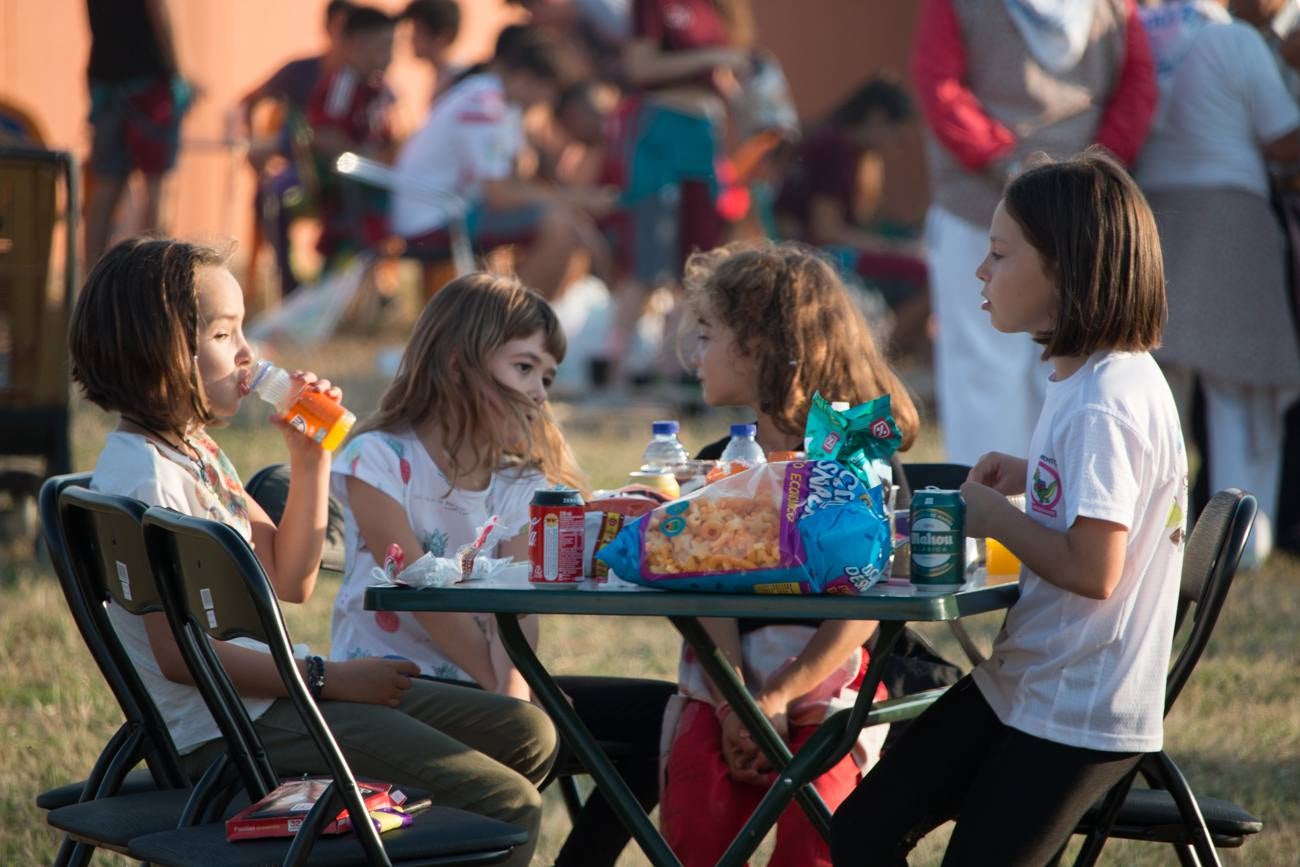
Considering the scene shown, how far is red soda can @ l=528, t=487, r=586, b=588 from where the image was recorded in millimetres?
2518

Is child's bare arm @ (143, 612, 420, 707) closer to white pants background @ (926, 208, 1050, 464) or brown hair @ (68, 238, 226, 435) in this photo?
brown hair @ (68, 238, 226, 435)

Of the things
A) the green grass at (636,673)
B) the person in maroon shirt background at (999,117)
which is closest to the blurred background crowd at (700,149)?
the person in maroon shirt background at (999,117)

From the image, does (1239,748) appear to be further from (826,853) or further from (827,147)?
(827,147)

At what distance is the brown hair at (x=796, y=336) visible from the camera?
3.21 m

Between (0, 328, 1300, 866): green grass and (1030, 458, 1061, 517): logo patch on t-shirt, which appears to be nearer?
(1030, 458, 1061, 517): logo patch on t-shirt

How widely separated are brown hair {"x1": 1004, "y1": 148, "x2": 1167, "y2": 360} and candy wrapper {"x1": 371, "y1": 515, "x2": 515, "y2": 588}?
0.86 metres

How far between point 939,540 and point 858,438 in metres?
0.18

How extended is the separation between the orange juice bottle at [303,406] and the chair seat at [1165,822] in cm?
138

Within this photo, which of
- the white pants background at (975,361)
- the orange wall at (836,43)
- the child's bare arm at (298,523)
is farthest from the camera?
the orange wall at (836,43)

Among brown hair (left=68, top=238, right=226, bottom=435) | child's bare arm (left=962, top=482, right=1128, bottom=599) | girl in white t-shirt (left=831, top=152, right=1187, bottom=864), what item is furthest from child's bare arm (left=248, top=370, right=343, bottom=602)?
child's bare arm (left=962, top=482, right=1128, bottom=599)

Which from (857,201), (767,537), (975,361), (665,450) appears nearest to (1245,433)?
(975,361)

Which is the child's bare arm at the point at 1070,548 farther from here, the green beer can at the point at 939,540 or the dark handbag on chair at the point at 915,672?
the dark handbag on chair at the point at 915,672

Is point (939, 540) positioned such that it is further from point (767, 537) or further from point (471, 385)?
point (471, 385)

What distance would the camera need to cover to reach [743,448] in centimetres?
297
